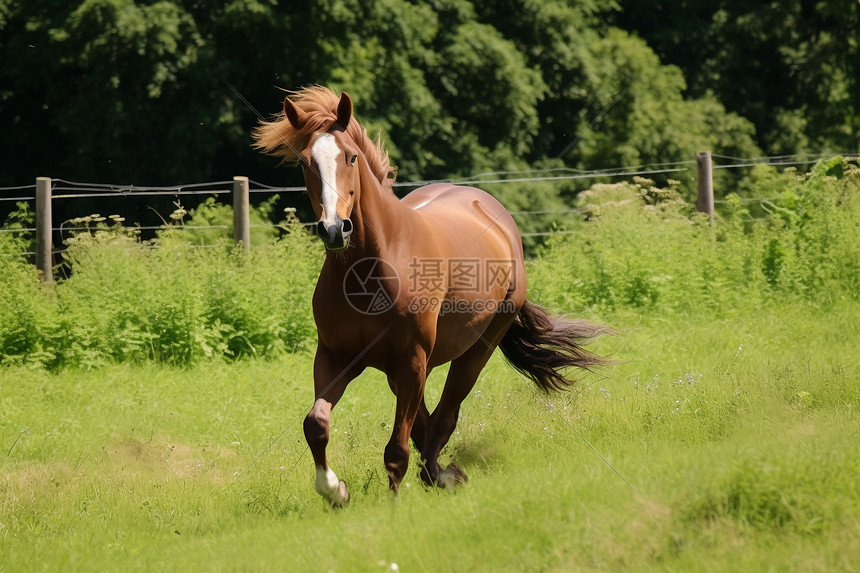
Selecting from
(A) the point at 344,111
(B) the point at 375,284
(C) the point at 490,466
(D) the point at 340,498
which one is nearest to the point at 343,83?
(C) the point at 490,466

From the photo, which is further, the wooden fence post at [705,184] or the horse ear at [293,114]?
the wooden fence post at [705,184]

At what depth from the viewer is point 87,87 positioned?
1845 centimetres

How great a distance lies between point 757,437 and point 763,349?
3.85m

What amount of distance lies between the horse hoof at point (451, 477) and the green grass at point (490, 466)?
176 millimetres

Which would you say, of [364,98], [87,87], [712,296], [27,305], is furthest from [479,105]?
[27,305]

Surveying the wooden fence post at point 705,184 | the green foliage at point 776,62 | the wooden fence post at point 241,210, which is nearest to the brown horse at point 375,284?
the wooden fence post at point 241,210

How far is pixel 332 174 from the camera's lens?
200 inches

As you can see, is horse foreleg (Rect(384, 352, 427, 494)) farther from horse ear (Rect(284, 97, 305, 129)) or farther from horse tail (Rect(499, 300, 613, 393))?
horse tail (Rect(499, 300, 613, 393))

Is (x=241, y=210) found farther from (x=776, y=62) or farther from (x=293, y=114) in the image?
(x=776, y=62)

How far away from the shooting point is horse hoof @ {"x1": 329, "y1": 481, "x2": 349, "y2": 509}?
5508mm

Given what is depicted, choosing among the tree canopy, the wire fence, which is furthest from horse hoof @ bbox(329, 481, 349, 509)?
the tree canopy

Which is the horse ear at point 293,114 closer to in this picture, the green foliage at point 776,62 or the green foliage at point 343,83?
the green foliage at point 343,83

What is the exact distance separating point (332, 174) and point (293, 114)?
0.55m

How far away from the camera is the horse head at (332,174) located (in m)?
4.91
